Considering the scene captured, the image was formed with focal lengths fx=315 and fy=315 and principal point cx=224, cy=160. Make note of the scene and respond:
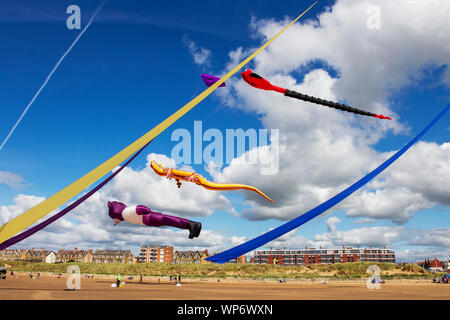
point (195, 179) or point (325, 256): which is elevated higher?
→ point (195, 179)

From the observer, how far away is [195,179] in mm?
12727

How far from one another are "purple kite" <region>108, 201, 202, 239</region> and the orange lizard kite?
1.94 m

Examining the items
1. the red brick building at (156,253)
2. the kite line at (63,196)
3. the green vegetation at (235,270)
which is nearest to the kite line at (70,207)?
the kite line at (63,196)

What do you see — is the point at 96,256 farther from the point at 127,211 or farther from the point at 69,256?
the point at 127,211

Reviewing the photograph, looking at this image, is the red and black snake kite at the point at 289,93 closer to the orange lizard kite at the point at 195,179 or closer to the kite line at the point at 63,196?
the orange lizard kite at the point at 195,179

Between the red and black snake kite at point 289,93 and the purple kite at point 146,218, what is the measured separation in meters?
5.27

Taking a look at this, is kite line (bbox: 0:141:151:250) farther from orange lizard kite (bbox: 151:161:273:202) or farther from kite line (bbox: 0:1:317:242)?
kite line (bbox: 0:1:317:242)

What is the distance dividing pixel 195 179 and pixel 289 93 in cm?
507

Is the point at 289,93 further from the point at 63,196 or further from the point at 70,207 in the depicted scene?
the point at 70,207

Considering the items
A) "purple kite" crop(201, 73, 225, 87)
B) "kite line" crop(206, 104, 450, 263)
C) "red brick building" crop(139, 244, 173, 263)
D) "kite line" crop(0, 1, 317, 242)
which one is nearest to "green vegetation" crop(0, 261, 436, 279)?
"red brick building" crop(139, 244, 173, 263)

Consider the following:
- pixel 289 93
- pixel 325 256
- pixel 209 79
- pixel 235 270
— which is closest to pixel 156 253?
pixel 325 256

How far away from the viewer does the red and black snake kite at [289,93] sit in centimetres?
991

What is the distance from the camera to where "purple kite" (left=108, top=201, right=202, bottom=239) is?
10.9 metres

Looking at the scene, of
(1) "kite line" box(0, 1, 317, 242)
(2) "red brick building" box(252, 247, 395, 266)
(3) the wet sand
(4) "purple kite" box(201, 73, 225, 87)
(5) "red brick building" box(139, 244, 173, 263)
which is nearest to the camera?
(1) "kite line" box(0, 1, 317, 242)
